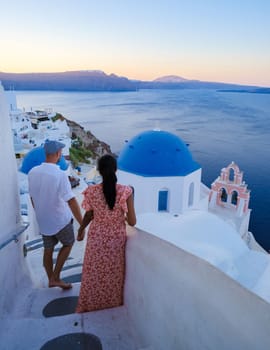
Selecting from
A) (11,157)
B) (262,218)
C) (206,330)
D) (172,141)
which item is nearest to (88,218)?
(11,157)

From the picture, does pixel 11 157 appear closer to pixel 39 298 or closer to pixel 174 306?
pixel 39 298

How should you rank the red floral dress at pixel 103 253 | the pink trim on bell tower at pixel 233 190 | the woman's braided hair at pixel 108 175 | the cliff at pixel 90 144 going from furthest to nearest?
the cliff at pixel 90 144 < the pink trim on bell tower at pixel 233 190 < the red floral dress at pixel 103 253 < the woman's braided hair at pixel 108 175

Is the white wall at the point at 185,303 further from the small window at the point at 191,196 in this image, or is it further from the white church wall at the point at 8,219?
A: the small window at the point at 191,196

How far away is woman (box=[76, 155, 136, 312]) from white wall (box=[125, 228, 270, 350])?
10 centimetres

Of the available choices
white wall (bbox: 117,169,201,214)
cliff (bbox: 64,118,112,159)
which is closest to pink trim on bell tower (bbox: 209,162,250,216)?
white wall (bbox: 117,169,201,214)

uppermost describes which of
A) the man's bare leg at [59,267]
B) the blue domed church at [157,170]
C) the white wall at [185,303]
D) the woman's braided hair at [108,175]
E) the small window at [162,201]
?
the woman's braided hair at [108,175]

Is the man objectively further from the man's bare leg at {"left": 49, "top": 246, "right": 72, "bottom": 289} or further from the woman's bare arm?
the woman's bare arm

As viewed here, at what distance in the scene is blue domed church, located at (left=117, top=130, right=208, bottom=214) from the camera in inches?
320

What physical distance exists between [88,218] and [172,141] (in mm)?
6335

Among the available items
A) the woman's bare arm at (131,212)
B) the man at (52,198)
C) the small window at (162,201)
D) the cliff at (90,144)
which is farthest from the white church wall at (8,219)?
the cliff at (90,144)

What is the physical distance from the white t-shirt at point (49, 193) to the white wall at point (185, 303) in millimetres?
625

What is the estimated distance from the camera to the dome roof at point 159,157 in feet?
26.6

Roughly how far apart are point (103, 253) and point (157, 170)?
6.03 meters

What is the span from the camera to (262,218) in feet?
68.7
